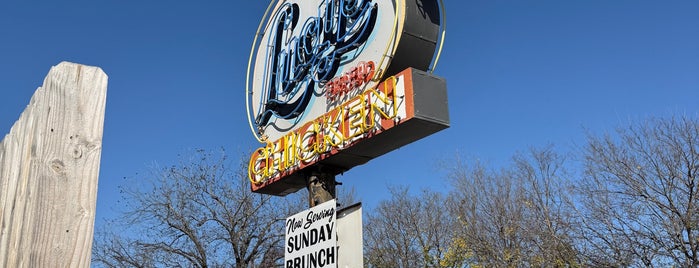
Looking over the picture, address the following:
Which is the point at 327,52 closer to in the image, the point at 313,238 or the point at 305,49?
the point at 305,49

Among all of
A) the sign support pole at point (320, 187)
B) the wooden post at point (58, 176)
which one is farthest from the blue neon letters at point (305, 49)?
the wooden post at point (58, 176)

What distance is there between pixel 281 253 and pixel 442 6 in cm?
1524

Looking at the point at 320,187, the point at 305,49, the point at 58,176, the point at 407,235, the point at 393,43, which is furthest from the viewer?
the point at 407,235

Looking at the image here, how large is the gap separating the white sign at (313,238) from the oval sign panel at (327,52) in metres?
1.24

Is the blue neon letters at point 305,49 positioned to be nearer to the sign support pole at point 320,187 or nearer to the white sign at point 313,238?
the sign support pole at point 320,187

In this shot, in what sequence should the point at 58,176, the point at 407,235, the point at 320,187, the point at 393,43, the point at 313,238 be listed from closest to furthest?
the point at 58,176 < the point at 313,238 < the point at 393,43 < the point at 320,187 < the point at 407,235

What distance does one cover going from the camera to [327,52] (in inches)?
275

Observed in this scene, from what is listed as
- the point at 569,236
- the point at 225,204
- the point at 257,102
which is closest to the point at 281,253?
the point at 225,204

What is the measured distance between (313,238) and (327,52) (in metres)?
2.13

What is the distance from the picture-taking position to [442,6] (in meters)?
6.38

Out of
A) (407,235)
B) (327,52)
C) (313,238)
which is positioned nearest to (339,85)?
(327,52)

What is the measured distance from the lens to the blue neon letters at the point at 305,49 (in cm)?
668

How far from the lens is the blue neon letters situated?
6.68m

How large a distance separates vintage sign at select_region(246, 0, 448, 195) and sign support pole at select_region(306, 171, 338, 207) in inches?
4.3
